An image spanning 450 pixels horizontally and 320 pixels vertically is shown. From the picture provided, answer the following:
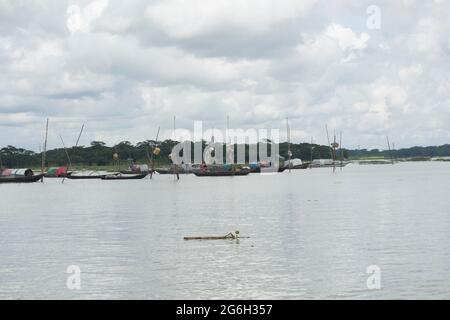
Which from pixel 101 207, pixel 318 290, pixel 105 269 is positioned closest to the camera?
pixel 318 290

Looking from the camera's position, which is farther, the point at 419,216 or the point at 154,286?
the point at 419,216

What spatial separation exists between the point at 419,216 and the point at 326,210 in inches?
594

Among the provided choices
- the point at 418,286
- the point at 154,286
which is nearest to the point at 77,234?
the point at 154,286

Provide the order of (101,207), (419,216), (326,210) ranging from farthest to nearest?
1. (101,207)
2. (326,210)
3. (419,216)

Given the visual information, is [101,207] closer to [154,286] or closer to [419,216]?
Result: [419,216]

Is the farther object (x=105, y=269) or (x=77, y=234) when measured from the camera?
(x=77, y=234)

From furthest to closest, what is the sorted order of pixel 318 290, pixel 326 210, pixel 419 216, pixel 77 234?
pixel 326 210 → pixel 419 216 → pixel 77 234 → pixel 318 290
